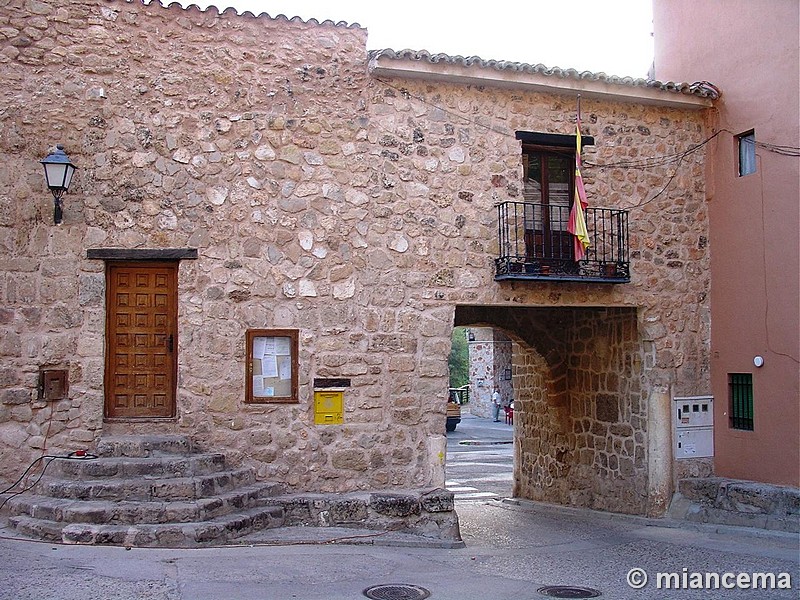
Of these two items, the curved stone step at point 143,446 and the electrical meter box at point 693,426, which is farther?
the electrical meter box at point 693,426

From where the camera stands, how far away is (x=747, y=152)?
10672 millimetres

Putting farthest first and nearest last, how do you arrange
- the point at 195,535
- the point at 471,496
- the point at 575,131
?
the point at 471,496, the point at 575,131, the point at 195,535

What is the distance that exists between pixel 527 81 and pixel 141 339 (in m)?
5.40

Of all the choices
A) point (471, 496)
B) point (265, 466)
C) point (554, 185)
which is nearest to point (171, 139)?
point (265, 466)

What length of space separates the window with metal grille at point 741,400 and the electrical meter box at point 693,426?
11.1 inches

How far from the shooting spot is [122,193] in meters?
8.91

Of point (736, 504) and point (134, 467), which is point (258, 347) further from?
point (736, 504)

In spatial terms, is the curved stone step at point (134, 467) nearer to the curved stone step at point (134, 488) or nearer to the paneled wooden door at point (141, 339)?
the curved stone step at point (134, 488)

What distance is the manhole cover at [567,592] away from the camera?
682 centimetres

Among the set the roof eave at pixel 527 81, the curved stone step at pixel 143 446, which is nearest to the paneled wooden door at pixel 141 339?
the curved stone step at pixel 143 446

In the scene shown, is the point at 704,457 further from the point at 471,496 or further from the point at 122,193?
the point at 122,193

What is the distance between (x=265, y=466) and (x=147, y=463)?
1.31 meters

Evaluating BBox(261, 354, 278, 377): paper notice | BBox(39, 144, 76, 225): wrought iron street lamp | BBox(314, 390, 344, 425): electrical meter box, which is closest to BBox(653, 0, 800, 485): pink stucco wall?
BBox(314, 390, 344, 425): electrical meter box

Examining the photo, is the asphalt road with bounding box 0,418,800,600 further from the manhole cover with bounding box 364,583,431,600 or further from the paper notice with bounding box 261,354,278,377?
the paper notice with bounding box 261,354,278,377
